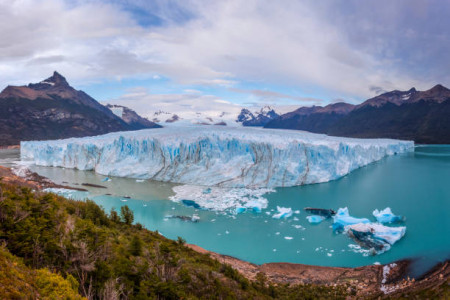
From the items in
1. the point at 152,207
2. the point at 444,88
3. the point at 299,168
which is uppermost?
the point at 444,88

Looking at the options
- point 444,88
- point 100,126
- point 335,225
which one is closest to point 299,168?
point 335,225

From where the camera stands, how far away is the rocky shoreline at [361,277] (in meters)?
5.90

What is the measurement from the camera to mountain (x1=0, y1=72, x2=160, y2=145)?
1850 inches

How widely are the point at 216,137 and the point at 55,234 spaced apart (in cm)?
1494

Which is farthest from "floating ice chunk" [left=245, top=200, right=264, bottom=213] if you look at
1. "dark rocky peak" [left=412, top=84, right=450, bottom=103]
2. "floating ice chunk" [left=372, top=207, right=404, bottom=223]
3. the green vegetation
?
"dark rocky peak" [left=412, top=84, right=450, bottom=103]

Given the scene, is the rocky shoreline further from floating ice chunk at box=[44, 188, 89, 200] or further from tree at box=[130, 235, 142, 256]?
floating ice chunk at box=[44, 188, 89, 200]

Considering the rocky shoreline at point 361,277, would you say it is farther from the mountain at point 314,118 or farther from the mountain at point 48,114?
the mountain at point 314,118

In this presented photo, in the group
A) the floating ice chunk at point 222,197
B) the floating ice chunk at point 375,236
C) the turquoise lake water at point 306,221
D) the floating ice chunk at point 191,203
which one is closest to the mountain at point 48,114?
the turquoise lake water at point 306,221

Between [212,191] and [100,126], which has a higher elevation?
[100,126]

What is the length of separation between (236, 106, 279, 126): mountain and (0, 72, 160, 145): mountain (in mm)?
33516

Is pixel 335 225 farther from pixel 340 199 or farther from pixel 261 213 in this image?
pixel 340 199

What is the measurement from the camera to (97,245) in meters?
3.72

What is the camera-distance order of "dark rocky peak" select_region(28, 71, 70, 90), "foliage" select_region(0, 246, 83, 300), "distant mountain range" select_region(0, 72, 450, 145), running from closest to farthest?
"foliage" select_region(0, 246, 83, 300) → "distant mountain range" select_region(0, 72, 450, 145) → "dark rocky peak" select_region(28, 71, 70, 90)

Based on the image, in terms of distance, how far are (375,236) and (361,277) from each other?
2.69 metres
